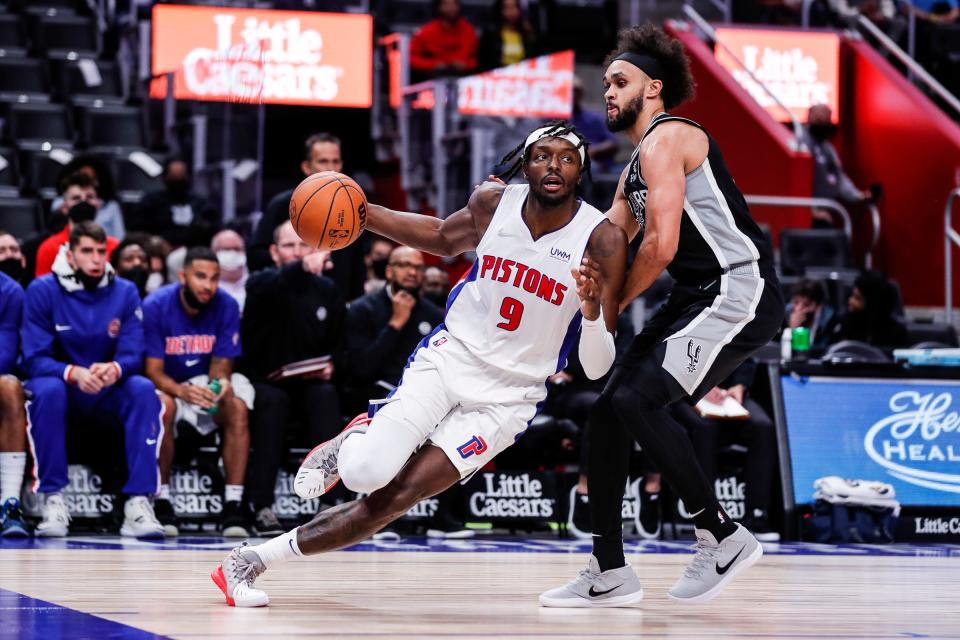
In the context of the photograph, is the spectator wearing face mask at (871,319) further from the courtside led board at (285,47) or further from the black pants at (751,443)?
the courtside led board at (285,47)

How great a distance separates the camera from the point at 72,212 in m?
9.79

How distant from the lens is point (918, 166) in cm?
1573

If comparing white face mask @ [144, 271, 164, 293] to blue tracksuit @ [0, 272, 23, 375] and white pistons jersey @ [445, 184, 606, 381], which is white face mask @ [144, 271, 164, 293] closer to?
blue tracksuit @ [0, 272, 23, 375]

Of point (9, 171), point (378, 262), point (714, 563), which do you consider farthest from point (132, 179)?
point (714, 563)

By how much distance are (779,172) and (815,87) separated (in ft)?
6.69

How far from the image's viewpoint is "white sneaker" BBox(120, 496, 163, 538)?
27.6 feet

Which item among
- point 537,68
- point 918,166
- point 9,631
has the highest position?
point 537,68

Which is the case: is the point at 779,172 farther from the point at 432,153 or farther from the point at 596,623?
the point at 596,623

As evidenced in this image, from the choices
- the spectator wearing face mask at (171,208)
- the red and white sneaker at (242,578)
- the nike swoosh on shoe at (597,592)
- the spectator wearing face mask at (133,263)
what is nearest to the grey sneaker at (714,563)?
the nike swoosh on shoe at (597,592)

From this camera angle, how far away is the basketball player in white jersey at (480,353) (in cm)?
493

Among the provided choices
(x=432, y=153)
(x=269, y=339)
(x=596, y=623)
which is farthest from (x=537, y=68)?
(x=596, y=623)

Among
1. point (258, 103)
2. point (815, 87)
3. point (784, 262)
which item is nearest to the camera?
point (258, 103)

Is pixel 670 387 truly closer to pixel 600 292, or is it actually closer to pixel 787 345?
pixel 600 292

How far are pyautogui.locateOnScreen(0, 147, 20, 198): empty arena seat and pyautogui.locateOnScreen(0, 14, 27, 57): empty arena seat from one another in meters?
2.25
